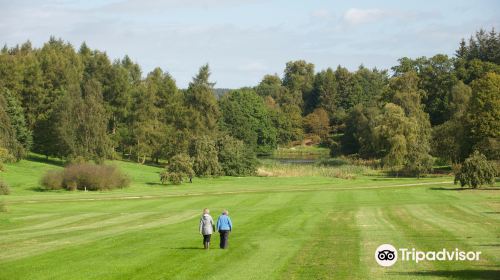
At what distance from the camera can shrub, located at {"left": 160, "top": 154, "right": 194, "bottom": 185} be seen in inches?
3130

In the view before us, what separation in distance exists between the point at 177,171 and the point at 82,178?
40.8 feet

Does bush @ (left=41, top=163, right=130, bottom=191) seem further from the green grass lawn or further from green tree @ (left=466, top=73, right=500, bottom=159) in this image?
green tree @ (left=466, top=73, right=500, bottom=159)

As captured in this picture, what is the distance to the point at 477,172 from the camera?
6216 centimetres

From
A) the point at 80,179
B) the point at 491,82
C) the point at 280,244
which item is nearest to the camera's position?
the point at 280,244

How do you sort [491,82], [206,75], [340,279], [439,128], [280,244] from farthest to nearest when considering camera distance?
[206,75] < [439,128] < [491,82] < [280,244] < [340,279]

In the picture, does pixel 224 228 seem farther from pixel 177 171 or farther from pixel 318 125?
pixel 318 125

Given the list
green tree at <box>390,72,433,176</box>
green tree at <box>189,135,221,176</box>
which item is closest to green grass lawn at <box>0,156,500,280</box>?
green tree at <box>390,72,433,176</box>

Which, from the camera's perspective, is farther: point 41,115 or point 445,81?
point 445,81

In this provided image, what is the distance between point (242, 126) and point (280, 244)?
125412mm

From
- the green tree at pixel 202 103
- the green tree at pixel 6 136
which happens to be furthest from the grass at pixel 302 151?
the green tree at pixel 6 136

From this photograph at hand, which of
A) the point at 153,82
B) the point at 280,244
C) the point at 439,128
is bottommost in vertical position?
the point at 280,244

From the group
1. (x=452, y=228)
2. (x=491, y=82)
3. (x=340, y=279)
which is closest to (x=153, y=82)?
(x=491, y=82)

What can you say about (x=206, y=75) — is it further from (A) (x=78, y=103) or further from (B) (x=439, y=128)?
(B) (x=439, y=128)

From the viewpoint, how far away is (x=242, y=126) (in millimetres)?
153750
